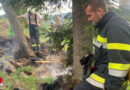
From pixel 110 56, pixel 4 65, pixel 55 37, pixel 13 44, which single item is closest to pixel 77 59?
pixel 55 37

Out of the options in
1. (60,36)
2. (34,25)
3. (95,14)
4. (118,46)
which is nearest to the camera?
(118,46)

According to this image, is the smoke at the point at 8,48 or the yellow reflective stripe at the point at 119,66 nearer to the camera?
the yellow reflective stripe at the point at 119,66

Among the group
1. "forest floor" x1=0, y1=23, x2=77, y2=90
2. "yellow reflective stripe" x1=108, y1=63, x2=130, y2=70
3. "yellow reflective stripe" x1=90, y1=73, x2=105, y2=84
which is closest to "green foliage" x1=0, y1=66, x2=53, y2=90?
"forest floor" x1=0, y1=23, x2=77, y2=90

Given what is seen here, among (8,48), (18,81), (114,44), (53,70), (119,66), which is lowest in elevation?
(53,70)

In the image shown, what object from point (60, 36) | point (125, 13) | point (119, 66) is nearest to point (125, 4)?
point (125, 13)

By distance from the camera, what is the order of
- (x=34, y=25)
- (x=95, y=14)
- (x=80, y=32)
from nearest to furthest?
1. (x=95, y=14)
2. (x=80, y=32)
3. (x=34, y=25)

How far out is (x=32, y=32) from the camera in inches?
328

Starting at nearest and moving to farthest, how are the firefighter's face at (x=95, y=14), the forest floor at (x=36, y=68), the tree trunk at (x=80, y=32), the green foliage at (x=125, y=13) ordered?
the firefighter's face at (x=95, y=14)
the tree trunk at (x=80, y=32)
the green foliage at (x=125, y=13)
the forest floor at (x=36, y=68)

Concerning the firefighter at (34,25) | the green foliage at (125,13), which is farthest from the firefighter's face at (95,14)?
the firefighter at (34,25)

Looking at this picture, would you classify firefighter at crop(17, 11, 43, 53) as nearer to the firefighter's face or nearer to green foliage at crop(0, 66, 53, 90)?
green foliage at crop(0, 66, 53, 90)

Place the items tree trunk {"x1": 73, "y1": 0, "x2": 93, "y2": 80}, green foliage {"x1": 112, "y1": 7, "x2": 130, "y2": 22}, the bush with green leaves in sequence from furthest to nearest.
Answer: the bush with green leaves
green foliage {"x1": 112, "y1": 7, "x2": 130, "y2": 22}
tree trunk {"x1": 73, "y1": 0, "x2": 93, "y2": 80}

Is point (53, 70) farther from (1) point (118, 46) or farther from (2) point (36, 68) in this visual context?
(1) point (118, 46)

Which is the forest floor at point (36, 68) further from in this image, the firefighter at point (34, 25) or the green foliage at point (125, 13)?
the green foliage at point (125, 13)

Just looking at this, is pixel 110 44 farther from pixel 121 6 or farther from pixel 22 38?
pixel 22 38
